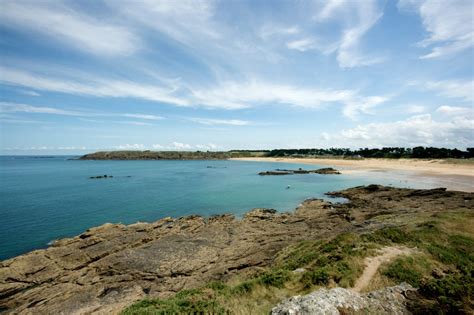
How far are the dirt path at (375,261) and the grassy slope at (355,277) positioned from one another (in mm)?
245

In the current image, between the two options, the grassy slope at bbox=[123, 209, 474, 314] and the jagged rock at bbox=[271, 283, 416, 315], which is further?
the grassy slope at bbox=[123, 209, 474, 314]

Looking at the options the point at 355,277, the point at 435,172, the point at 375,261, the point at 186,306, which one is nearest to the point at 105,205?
the point at 186,306

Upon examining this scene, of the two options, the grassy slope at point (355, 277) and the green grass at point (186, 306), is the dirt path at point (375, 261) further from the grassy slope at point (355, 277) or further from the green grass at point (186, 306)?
the green grass at point (186, 306)

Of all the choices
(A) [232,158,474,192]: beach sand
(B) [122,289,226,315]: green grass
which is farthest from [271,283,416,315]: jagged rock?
(A) [232,158,474,192]: beach sand

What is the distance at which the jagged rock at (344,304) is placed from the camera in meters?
8.15

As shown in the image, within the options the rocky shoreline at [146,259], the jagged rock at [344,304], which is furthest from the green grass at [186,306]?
the rocky shoreline at [146,259]

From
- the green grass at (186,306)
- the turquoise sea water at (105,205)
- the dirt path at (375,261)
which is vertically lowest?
the turquoise sea water at (105,205)

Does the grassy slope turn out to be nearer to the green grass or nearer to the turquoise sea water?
the green grass

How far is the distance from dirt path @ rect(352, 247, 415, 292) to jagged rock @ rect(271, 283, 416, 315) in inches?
54.3

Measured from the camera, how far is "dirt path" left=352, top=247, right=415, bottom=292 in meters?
10.9

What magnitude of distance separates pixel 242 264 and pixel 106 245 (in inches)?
484

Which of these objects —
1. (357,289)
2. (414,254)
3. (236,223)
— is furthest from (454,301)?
(236,223)

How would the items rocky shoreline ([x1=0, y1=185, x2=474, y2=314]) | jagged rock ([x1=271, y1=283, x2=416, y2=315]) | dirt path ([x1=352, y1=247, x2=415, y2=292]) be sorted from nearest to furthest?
1. jagged rock ([x1=271, y1=283, x2=416, y2=315])
2. dirt path ([x1=352, y1=247, x2=415, y2=292])
3. rocky shoreline ([x1=0, y1=185, x2=474, y2=314])

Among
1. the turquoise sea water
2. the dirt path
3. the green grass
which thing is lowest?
the turquoise sea water
